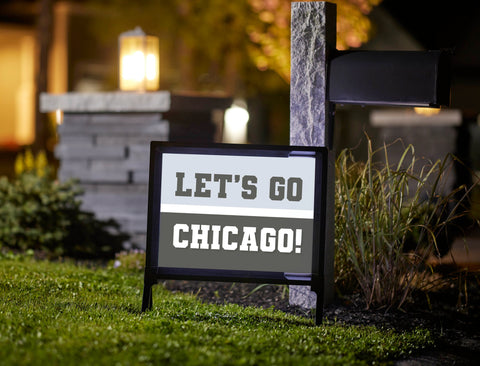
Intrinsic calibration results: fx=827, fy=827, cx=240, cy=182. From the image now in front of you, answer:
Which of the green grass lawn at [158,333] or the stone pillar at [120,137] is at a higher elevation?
the stone pillar at [120,137]

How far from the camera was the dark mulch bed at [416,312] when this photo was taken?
599cm

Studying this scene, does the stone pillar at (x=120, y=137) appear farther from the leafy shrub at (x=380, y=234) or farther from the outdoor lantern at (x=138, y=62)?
the leafy shrub at (x=380, y=234)

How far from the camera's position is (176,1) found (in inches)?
770

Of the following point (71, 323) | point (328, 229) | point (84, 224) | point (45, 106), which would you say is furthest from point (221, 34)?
point (71, 323)

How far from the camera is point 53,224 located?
32.8 ft

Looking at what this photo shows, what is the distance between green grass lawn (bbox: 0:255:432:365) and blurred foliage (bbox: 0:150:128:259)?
2497 millimetres

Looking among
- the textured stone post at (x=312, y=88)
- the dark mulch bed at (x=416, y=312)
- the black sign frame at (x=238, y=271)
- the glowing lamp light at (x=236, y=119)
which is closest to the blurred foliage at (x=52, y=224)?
the dark mulch bed at (x=416, y=312)

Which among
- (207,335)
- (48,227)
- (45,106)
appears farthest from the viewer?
(45,106)

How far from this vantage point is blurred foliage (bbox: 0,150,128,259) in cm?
984

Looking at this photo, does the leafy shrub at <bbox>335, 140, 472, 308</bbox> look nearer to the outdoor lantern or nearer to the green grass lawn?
the green grass lawn

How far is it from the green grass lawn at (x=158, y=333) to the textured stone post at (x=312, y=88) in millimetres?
729

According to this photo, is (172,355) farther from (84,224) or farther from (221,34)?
(221,34)

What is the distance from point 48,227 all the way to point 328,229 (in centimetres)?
427

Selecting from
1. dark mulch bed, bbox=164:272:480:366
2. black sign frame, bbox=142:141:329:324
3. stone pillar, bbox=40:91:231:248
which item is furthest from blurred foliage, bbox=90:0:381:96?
black sign frame, bbox=142:141:329:324
